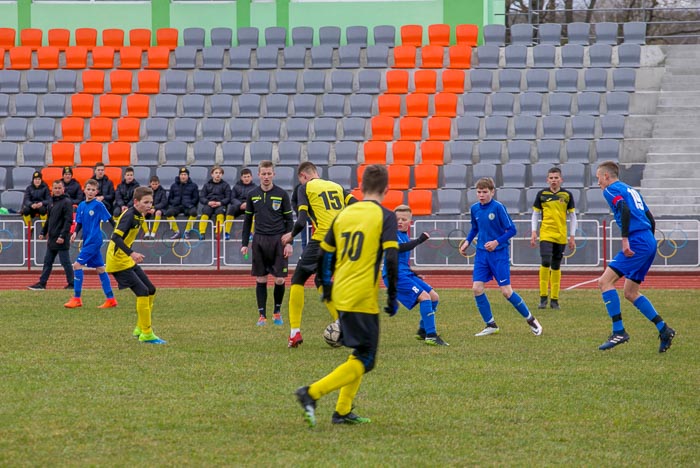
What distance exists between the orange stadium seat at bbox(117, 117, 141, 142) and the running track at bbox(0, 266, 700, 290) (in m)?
5.38

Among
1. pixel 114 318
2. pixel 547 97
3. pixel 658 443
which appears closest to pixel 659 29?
pixel 547 97

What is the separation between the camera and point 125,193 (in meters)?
24.5

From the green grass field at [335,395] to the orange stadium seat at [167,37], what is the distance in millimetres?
18952

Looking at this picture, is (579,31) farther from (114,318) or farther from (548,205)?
(114,318)

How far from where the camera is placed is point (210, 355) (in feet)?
35.6

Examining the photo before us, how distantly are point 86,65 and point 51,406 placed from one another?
980 inches

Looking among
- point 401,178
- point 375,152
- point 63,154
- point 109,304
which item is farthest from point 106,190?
point 109,304

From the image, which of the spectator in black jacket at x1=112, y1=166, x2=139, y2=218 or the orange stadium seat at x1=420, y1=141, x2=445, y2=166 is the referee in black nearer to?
the spectator in black jacket at x1=112, y1=166, x2=139, y2=218

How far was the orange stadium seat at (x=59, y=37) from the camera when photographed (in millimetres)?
31969

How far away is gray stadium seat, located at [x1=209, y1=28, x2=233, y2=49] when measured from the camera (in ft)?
103

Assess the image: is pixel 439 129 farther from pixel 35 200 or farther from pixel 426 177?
pixel 35 200

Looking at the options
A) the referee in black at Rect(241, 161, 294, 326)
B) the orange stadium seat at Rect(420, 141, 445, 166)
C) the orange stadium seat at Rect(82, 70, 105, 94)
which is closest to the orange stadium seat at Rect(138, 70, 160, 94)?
the orange stadium seat at Rect(82, 70, 105, 94)

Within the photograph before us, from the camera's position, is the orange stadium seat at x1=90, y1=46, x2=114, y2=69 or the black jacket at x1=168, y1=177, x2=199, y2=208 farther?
the orange stadium seat at x1=90, y1=46, x2=114, y2=69

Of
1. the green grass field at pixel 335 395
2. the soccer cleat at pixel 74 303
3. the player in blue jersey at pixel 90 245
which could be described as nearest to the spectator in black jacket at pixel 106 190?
the player in blue jersey at pixel 90 245
